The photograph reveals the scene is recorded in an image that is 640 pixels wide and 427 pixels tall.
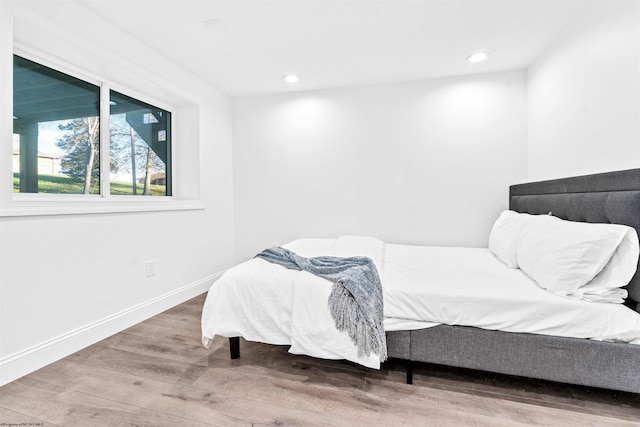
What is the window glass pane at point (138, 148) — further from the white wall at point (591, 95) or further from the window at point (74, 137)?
the white wall at point (591, 95)

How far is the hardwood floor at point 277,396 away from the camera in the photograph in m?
1.39

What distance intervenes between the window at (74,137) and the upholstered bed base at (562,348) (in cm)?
256

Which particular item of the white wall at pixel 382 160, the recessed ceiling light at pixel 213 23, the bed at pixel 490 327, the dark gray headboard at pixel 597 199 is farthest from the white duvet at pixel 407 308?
the recessed ceiling light at pixel 213 23

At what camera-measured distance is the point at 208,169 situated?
132 inches

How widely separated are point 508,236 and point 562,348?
97cm

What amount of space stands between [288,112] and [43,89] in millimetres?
2210

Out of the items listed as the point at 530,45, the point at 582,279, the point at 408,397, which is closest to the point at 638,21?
the point at 530,45

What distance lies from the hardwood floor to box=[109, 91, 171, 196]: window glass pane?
4.98 ft

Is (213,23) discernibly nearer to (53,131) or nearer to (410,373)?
(53,131)

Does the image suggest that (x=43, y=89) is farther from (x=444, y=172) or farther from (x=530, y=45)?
(x=530, y=45)

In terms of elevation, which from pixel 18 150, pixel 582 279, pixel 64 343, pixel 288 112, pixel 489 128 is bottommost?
pixel 64 343

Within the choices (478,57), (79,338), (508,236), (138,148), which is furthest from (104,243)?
(478,57)

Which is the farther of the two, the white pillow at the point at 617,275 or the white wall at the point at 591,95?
the white wall at the point at 591,95

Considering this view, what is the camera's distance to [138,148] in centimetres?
288
